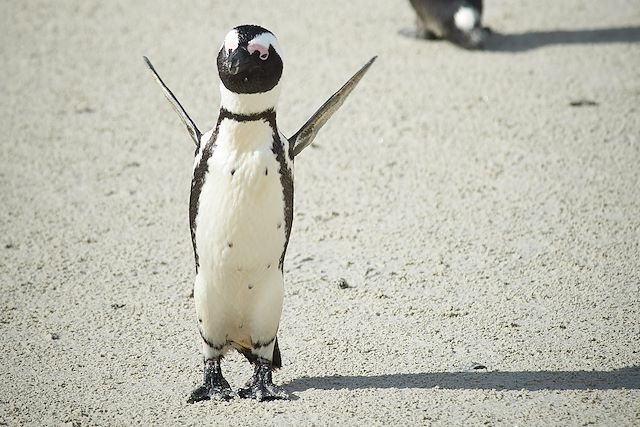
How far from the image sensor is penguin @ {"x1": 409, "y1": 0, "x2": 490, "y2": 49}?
21.2 feet

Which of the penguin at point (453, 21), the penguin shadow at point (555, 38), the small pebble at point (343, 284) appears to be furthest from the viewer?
the penguin shadow at point (555, 38)

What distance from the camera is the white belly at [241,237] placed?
2936 millimetres

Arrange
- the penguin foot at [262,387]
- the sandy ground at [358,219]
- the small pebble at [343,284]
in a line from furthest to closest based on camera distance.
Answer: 1. the small pebble at [343,284]
2. the sandy ground at [358,219]
3. the penguin foot at [262,387]

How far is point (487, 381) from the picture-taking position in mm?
3258

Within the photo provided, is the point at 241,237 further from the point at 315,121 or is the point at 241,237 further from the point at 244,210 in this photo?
the point at 315,121

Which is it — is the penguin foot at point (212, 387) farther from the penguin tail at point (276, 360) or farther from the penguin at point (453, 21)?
the penguin at point (453, 21)

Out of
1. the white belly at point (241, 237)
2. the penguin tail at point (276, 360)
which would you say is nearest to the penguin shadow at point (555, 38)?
the penguin tail at point (276, 360)

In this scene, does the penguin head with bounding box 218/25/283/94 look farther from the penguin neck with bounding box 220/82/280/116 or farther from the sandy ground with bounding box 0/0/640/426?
the sandy ground with bounding box 0/0/640/426

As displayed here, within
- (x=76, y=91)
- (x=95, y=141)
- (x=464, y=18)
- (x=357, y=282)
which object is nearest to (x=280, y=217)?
(x=357, y=282)

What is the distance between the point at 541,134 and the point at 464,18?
4.52 feet

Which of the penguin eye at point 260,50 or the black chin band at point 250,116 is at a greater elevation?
the penguin eye at point 260,50

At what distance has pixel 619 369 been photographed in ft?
10.9

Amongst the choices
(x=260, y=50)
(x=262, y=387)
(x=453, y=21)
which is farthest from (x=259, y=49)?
(x=453, y=21)

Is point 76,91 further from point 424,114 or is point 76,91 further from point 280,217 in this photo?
point 280,217
